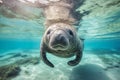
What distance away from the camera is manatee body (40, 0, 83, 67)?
4.99 m

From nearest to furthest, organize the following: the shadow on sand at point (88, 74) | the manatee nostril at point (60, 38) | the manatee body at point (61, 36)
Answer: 1. the manatee nostril at point (60, 38)
2. the manatee body at point (61, 36)
3. the shadow on sand at point (88, 74)

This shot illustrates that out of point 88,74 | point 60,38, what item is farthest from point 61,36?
point 88,74

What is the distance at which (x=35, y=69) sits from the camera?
10.6 metres

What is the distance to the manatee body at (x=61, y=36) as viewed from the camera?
4990 mm

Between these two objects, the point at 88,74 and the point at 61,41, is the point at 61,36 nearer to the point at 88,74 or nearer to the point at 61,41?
the point at 61,41

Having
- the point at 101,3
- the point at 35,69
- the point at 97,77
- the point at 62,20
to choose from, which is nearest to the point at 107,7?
the point at 101,3

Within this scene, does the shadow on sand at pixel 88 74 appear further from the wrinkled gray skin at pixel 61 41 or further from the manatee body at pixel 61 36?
the wrinkled gray skin at pixel 61 41

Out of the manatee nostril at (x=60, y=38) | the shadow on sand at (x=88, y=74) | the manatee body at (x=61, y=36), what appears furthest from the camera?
the shadow on sand at (x=88, y=74)

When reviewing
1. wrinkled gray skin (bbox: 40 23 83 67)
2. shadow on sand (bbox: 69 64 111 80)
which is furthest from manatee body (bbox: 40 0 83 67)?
shadow on sand (bbox: 69 64 111 80)

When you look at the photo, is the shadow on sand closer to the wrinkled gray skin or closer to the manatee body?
the manatee body

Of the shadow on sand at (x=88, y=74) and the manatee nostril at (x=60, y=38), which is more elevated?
the manatee nostril at (x=60, y=38)

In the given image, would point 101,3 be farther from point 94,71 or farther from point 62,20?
point 94,71

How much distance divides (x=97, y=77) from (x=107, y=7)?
646 centimetres

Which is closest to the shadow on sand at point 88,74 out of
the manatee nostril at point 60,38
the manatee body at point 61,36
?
the manatee body at point 61,36
